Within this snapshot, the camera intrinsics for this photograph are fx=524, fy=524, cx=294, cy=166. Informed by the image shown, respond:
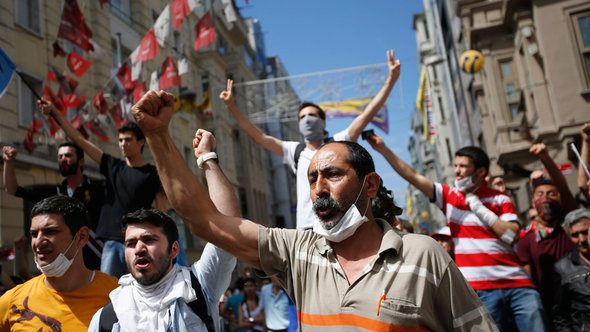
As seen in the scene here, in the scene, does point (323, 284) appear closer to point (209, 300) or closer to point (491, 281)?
point (209, 300)

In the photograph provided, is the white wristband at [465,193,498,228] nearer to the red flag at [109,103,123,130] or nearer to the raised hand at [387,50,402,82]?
the raised hand at [387,50,402,82]

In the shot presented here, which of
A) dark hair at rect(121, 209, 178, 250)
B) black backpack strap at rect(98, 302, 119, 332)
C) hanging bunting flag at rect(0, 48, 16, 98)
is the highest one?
hanging bunting flag at rect(0, 48, 16, 98)

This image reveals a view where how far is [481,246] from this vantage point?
4.10 m

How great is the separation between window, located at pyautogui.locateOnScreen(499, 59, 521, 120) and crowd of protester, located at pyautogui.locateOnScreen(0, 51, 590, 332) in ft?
54.8

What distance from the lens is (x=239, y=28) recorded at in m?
35.5

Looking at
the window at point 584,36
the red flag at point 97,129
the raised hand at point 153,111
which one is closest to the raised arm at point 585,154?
the raised hand at point 153,111

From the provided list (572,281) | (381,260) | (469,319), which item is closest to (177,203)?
(381,260)

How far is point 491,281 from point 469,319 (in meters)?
2.10

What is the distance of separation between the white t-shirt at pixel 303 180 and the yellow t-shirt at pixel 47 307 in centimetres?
160

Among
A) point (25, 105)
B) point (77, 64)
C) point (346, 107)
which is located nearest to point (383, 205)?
point (77, 64)

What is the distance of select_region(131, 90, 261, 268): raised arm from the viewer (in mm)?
2268

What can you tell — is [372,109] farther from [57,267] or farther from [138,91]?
[138,91]

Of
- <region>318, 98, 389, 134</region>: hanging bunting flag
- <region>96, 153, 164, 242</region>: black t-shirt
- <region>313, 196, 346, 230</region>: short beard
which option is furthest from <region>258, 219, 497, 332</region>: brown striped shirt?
<region>318, 98, 389, 134</region>: hanging bunting flag

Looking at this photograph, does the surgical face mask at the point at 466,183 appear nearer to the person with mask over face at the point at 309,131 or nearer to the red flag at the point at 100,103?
the person with mask over face at the point at 309,131
